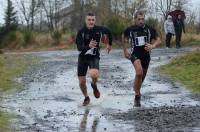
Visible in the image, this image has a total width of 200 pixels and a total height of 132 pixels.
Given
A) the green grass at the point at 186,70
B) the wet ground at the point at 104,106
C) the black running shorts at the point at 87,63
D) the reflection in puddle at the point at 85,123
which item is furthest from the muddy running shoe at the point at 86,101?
the green grass at the point at 186,70

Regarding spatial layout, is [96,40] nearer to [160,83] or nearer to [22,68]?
[160,83]

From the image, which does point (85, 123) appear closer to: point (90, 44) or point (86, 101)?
point (86, 101)

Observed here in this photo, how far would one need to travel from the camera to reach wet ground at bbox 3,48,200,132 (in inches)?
384

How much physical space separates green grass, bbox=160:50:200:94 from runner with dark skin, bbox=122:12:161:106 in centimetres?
216

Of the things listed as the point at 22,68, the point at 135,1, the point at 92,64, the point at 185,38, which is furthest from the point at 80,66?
the point at 135,1

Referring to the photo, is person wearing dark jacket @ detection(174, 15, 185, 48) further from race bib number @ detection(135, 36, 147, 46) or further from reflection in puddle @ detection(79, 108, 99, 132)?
reflection in puddle @ detection(79, 108, 99, 132)

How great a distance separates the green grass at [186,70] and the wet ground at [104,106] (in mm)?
344

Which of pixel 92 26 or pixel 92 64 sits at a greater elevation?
pixel 92 26

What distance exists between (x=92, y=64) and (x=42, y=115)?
200 cm

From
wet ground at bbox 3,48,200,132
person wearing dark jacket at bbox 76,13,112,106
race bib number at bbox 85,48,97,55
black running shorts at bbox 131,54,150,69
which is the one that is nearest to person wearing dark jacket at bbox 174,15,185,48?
wet ground at bbox 3,48,200,132

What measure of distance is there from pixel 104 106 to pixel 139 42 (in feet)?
4.97

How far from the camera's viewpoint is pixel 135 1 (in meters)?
53.8

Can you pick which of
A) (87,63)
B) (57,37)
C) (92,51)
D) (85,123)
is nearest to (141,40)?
(92,51)

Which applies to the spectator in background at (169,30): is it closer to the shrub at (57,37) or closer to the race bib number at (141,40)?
the shrub at (57,37)
